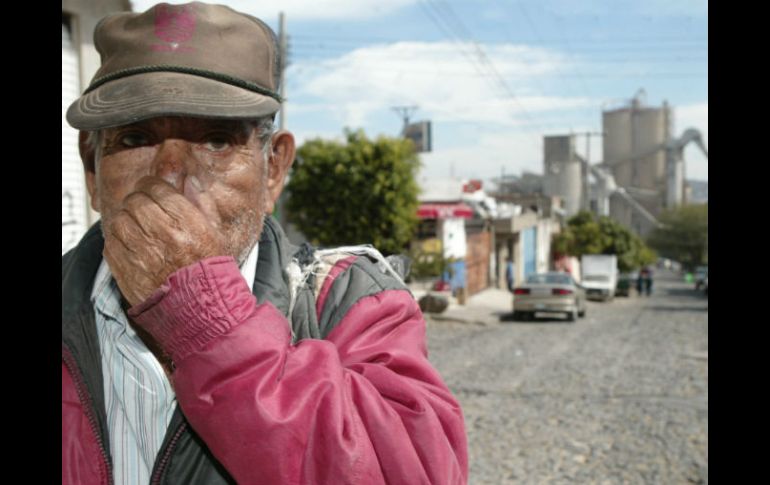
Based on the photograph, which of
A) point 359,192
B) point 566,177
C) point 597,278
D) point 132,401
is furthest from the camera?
point 566,177

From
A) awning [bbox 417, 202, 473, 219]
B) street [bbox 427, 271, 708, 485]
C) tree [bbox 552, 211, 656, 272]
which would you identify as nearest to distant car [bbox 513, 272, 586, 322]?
street [bbox 427, 271, 708, 485]

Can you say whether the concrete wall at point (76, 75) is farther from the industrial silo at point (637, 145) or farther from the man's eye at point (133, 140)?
the industrial silo at point (637, 145)

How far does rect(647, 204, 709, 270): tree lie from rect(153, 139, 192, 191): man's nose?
52104 millimetres

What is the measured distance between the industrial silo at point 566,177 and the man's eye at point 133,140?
7125 cm

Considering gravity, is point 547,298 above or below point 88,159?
below

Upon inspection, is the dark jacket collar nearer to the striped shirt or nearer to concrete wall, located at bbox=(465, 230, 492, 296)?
the striped shirt

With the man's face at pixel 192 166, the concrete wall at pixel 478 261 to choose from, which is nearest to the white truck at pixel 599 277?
the concrete wall at pixel 478 261

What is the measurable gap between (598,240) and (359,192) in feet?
91.7

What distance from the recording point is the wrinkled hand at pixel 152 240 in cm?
117

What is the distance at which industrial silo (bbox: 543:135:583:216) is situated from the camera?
239 feet

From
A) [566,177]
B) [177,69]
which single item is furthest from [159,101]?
[566,177]

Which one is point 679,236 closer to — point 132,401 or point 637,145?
point 637,145

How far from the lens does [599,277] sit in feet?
115
